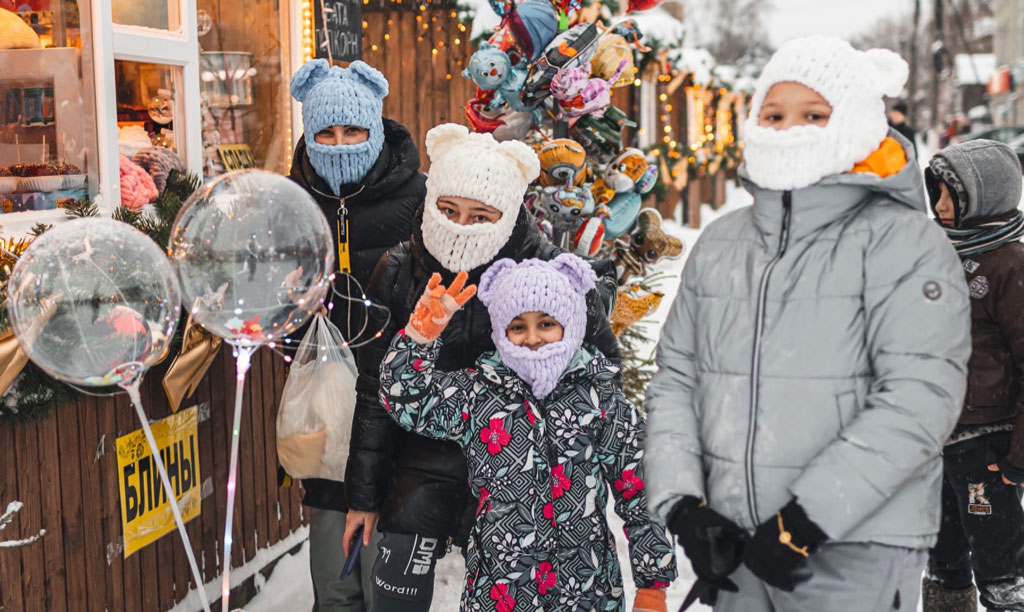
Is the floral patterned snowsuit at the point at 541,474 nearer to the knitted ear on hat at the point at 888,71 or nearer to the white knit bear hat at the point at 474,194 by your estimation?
the white knit bear hat at the point at 474,194

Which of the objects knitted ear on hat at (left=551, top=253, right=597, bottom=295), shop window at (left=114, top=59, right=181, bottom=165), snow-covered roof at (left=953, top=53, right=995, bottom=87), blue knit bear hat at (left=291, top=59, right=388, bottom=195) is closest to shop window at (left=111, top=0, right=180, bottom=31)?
shop window at (left=114, top=59, right=181, bottom=165)

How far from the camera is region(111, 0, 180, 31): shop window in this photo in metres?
4.26

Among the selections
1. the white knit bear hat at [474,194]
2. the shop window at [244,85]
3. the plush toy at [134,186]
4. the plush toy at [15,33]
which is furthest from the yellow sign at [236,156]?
the white knit bear hat at [474,194]

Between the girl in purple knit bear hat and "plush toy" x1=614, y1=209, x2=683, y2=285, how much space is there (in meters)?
2.70

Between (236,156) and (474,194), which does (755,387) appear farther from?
(236,156)

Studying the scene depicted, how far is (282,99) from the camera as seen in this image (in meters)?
5.76

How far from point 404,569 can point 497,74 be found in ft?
8.42

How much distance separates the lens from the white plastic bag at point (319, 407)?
361 cm

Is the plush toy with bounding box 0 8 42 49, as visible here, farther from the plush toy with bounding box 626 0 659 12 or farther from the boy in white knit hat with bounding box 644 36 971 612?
the boy in white knit hat with bounding box 644 36 971 612

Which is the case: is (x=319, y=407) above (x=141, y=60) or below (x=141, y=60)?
below

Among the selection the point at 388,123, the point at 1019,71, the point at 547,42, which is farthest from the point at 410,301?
the point at 1019,71

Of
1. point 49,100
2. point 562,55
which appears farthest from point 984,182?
point 49,100

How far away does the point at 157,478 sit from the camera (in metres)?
3.95

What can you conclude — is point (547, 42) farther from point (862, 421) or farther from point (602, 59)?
point (862, 421)
